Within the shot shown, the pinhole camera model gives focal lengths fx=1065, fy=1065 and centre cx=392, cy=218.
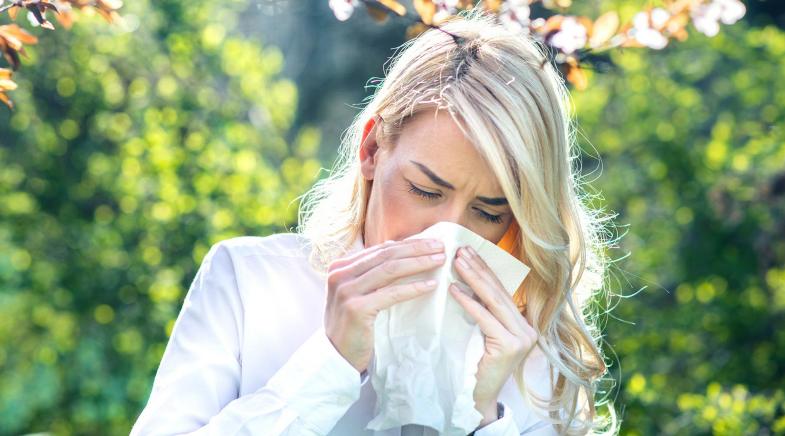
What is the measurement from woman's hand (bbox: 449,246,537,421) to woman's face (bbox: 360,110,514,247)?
4.3 inches

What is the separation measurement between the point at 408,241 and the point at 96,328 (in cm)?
305

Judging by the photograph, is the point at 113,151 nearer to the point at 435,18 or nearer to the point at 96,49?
the point at 96,49

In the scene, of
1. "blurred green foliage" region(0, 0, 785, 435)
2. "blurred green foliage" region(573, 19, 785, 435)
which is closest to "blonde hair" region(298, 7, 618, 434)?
"blurred green foliage" region(0, 0, 785, 435)

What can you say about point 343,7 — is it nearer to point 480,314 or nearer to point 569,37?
point 569,37

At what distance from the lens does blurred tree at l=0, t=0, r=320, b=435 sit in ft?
14.4

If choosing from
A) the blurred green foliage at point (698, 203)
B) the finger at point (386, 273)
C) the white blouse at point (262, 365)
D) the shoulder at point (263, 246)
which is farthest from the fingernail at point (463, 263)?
the blurred green foliage at point (698, 203)

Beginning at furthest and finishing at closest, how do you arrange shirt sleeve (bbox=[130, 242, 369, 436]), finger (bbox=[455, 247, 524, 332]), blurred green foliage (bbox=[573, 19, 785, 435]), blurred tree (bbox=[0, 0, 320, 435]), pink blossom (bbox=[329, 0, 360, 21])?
blurred green foliage (bbox=[573, 19, 785, 435]) < blurred tree (bbox=[0, 0, 320, 435]) < pink blossom (bbox=[329, 0, 360, 21]) < finger (bbox=[455, 247, 524, 332]) < shirt sleeve (bbox=[130, 242, 369, 436])

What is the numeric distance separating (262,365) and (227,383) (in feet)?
0.34

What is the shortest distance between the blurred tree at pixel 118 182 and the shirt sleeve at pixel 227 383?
6.97 feet

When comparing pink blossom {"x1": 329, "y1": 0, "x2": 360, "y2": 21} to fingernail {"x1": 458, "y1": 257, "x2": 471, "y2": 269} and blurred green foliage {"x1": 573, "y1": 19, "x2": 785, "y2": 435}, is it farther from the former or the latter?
blurred green foliage {"x1": 573, "y1": 19, "x2": 785, "y2": 435}

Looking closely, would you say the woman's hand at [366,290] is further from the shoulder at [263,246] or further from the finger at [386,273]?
the shoulder at [263,246]

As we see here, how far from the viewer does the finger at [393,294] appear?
1919 mm

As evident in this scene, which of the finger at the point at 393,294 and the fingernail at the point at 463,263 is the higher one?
the finger at the point at 393,294

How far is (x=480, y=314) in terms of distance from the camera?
204 centimetres
